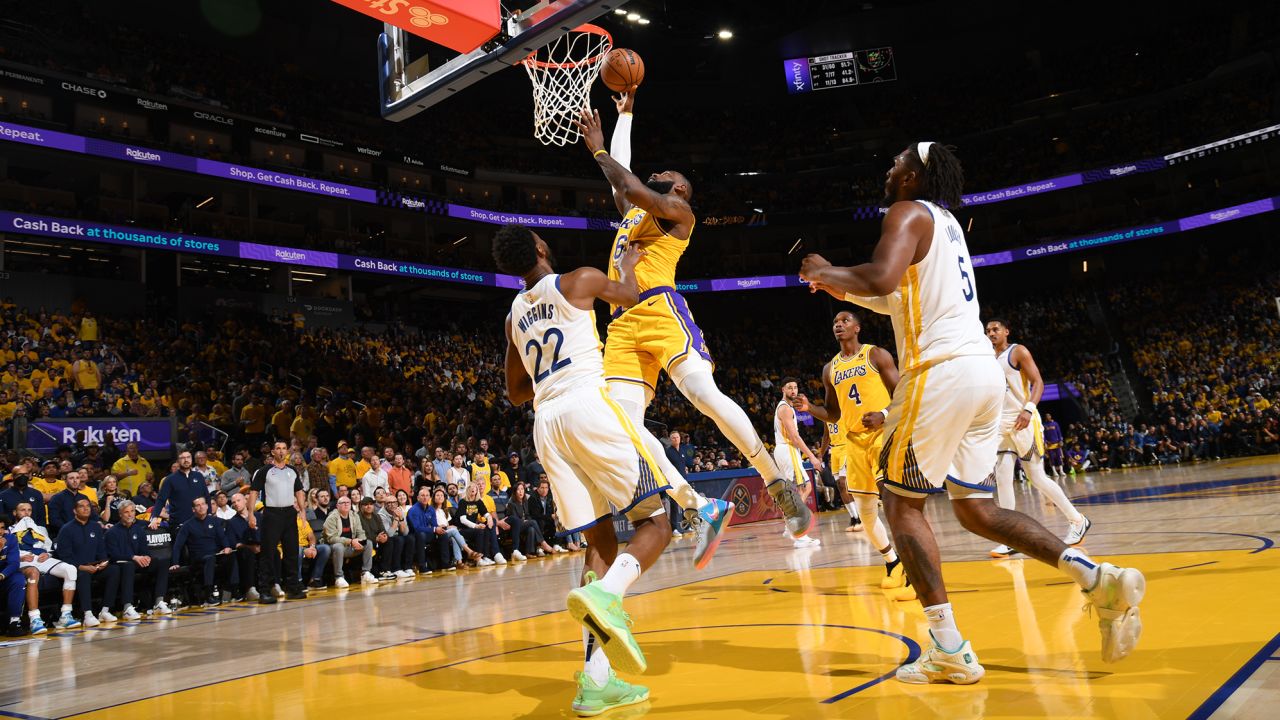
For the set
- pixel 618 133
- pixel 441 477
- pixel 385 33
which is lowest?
pixel 441 477

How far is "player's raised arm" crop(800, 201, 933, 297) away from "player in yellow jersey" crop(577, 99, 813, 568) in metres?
1.54

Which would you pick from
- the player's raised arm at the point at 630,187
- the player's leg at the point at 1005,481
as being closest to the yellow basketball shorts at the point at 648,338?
the player's raised arm at the point at 630,187

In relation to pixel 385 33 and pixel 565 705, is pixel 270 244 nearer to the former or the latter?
pixel 385 33

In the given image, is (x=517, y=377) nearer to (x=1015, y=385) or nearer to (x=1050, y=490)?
(x=1050, y=490)

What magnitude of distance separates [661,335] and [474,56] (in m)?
4.09

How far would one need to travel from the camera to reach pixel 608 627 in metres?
3.13

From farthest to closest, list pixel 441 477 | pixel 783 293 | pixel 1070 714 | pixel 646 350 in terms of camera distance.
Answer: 1. pixel 783 293
2. pixel 441 477
3. pixel 646 350
4. pixel 1070 714

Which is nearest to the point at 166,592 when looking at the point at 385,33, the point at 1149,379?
the point at 385,33

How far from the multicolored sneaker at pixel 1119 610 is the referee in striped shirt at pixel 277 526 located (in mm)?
9141

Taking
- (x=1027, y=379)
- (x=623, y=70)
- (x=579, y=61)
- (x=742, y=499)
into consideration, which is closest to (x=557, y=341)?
(x=623, y=70)

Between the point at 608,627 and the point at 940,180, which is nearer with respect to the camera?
the point at 608,627

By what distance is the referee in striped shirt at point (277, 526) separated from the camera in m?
10.1

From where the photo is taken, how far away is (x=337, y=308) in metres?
27.5

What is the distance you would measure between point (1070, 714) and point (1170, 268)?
35.0 meters
